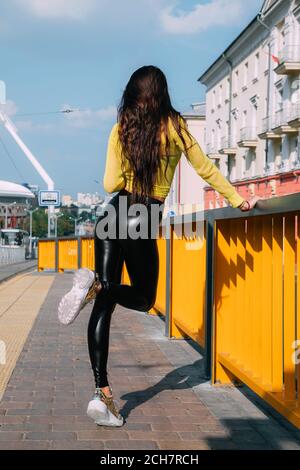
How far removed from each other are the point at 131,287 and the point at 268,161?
40.8 meters

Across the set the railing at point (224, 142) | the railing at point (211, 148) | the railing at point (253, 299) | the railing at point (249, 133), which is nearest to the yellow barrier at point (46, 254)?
the railing at point (253, 299)

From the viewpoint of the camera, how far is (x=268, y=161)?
43.3 m

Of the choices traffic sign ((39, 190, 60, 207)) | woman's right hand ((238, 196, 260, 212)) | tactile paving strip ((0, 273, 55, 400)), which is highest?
traffic sign ((39, 190, 60, 207))

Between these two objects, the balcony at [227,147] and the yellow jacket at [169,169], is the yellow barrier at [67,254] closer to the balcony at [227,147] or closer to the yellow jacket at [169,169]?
the yellow jacket at [169,169]

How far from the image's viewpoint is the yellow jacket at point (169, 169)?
3.46 meters

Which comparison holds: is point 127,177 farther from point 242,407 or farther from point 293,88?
point 293,88

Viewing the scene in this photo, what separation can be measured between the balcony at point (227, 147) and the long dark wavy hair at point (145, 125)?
48.5 m

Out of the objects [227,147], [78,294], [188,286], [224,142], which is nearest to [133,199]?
[78,294]

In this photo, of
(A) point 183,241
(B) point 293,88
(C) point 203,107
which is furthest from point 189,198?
(A) point 183,241

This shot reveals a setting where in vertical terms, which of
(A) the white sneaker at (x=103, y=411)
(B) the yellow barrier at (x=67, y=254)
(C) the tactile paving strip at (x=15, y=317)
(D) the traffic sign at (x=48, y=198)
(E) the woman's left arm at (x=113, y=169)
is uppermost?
(D) the traffic sign at (x=48, y=198)

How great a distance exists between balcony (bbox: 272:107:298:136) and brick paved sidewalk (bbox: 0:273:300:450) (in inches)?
A: 1315

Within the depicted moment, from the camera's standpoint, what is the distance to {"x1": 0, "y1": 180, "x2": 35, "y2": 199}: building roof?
16425cm

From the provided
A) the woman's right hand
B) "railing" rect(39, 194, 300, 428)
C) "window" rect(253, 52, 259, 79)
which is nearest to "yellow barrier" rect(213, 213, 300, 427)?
"railing" rect(39, 194, 300, 428)

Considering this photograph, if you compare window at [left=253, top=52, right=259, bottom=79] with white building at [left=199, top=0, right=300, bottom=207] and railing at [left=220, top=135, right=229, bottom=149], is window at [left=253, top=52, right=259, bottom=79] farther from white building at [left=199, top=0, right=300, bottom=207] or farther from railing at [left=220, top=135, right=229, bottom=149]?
railing at [left=220, top=135, right=229, bottom=149]
